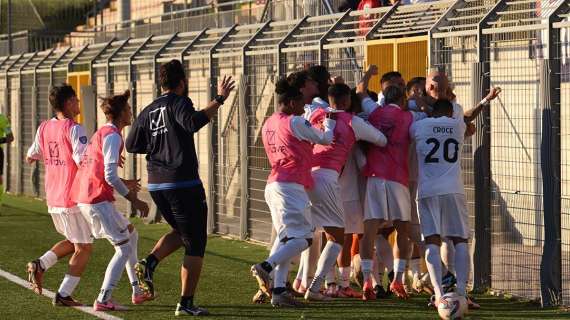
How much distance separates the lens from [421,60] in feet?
46.1

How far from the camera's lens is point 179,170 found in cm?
1106

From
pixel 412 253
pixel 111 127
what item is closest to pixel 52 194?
pixel 111 127

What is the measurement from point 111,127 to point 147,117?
474mm

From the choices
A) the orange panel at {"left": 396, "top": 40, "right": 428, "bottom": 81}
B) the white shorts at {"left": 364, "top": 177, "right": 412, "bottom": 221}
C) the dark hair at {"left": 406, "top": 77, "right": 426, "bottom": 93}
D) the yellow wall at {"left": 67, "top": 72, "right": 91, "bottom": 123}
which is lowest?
the white shorts at {"left": 364, "top": 177, "right": 412, "bottom": 221}

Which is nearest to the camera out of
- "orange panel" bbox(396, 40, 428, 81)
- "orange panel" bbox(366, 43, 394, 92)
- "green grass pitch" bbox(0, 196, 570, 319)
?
"green grass pitch" bbox(0, 196, 570, 319)

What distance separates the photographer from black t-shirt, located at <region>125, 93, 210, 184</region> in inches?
435

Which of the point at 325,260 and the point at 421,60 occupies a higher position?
the point at 421,60

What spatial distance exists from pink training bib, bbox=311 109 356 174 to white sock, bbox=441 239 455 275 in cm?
120

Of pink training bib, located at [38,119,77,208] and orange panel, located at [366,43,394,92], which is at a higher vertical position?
orange panel, located at [366,43,394,92]

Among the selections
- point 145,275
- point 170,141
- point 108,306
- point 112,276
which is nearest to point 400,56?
point 170,141

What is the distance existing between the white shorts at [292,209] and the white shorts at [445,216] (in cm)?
110

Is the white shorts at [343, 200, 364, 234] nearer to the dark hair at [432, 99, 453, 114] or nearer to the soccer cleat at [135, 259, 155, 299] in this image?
the dark hair at [432, 99, 453, 114]

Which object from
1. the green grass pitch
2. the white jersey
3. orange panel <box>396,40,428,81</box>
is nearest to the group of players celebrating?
the white jersey

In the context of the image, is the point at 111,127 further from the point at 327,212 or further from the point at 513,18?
the point at 513,18
